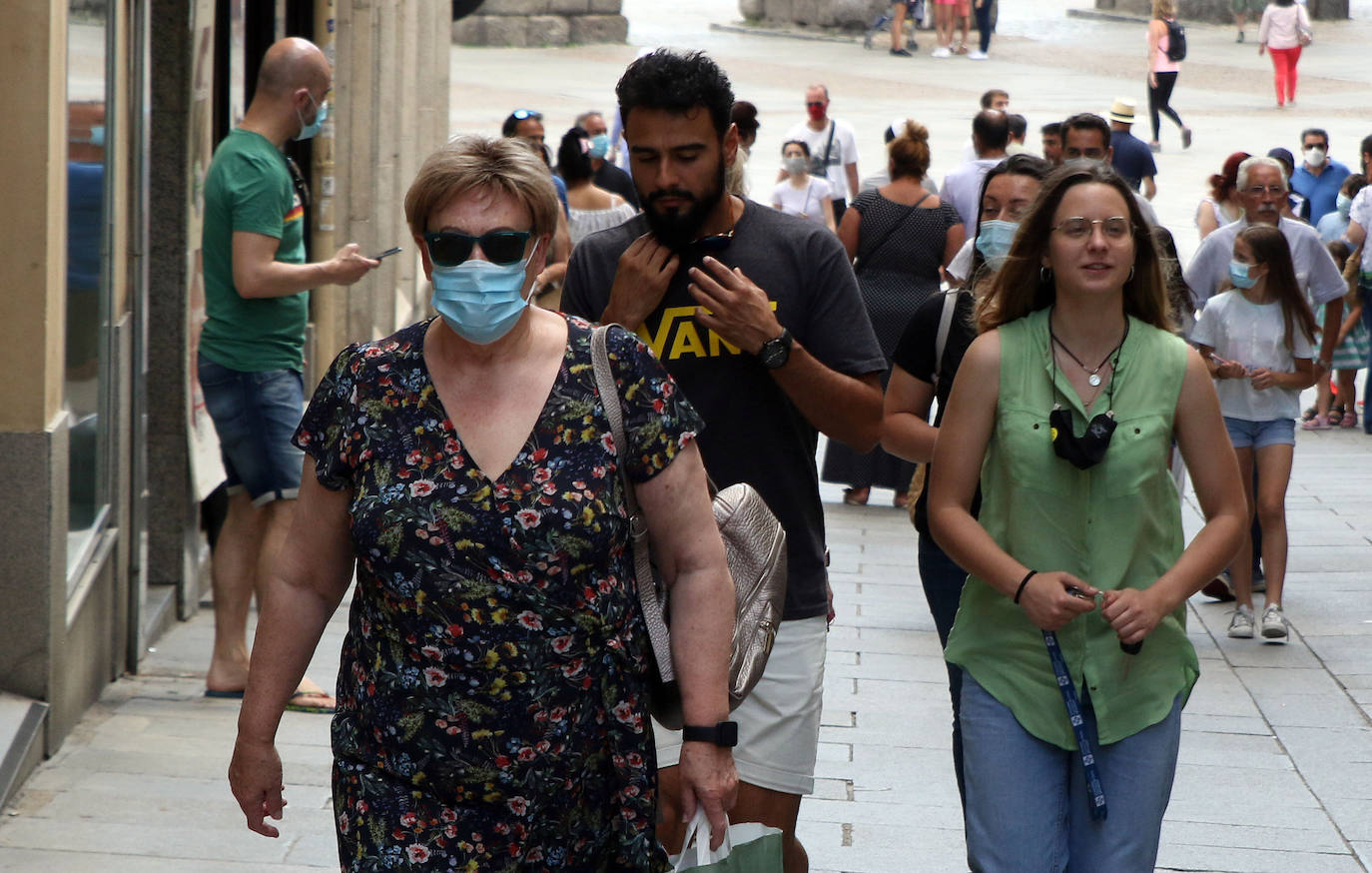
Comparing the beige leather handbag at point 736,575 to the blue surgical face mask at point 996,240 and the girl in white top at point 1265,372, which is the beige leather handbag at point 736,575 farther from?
the girl in white top at point 1265,372

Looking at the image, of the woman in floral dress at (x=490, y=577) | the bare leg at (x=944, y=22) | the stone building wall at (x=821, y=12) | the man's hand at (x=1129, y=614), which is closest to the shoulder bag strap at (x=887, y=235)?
the man's hand at (x=1129, y=614)

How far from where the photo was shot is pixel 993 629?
3.63m

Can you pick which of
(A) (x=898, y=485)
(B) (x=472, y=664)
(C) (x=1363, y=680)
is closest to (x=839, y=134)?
(A) (x=898, y=485)

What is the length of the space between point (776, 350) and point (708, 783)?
87 cm

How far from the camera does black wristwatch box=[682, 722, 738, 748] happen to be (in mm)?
3088

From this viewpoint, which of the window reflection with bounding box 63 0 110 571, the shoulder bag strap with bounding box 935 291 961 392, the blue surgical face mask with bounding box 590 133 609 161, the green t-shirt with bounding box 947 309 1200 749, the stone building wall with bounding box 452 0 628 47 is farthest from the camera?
the stone building wall with bounding box 452 0 628 47

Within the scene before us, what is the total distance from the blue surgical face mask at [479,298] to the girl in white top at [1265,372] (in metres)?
5.03

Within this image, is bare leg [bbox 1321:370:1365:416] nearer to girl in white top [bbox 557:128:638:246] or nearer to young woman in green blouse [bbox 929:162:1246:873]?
girl in white top [bbox 557:128:638:246]

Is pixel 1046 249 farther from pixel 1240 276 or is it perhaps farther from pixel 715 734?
pixel 1240 276

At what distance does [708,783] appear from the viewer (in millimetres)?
3076

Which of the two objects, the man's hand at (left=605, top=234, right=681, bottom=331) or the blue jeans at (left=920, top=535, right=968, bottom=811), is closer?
the man's hand at (left=605, top=234, right=681, bottom=331)

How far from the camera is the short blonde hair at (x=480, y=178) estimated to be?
3.03 meters

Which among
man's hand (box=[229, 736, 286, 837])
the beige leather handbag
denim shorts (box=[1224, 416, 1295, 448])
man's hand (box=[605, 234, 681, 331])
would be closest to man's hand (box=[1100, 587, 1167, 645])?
the beige leather handbag

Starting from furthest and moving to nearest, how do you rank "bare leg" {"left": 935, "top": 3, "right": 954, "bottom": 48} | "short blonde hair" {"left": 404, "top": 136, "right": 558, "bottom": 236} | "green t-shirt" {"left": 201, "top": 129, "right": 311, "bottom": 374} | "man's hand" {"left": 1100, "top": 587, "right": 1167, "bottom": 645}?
"bare leg" {"left": 935, "top": 3, "right": 954, "bottom": 48}
"green t-shirt" {"left": 201, "top": 129, "right": 311, "bottom": 374}
"man's hand" {"left": 1100, "top": 587, "right": 1167, "bottom": 645}
"short blonde hair" {"left": 404, "top": 136, "right": 558, "bottom": 236}
